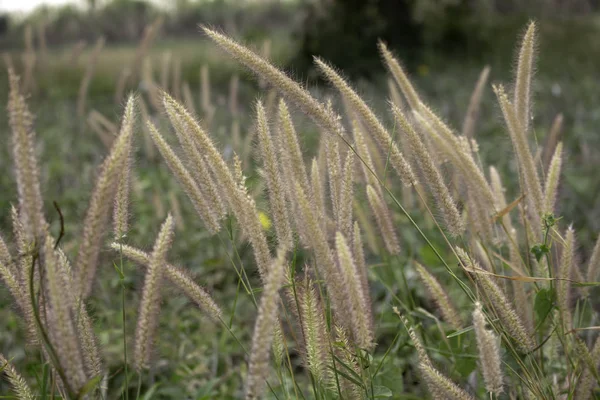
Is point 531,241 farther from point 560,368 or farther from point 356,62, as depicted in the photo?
point 356,62

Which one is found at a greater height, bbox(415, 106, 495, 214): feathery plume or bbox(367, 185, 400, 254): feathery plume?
bbox(415, 106, 495, 214): feathery plume

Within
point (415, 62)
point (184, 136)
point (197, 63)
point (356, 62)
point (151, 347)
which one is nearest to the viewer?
point (151, 347)

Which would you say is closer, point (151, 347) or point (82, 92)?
point (151, 347)

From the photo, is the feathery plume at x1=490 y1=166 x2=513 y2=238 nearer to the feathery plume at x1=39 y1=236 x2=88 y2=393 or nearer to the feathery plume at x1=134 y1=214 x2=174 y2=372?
the feathery plume at x1=134 y1=214 x2=174 y2=372

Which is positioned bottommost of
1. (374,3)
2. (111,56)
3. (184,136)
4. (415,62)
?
(111,56)

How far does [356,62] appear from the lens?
308 inches

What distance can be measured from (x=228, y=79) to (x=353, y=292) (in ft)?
26.3

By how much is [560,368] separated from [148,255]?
1113 mm

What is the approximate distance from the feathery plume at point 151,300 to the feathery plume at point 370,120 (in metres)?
0.41

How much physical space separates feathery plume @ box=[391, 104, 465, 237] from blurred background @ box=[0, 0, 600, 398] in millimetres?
217

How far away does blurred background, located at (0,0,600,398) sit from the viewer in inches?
118

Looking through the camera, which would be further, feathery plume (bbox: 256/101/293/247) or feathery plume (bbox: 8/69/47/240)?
feathery plume (bbox: 256/101/293/247)

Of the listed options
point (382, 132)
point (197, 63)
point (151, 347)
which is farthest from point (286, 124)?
point (197, 63)

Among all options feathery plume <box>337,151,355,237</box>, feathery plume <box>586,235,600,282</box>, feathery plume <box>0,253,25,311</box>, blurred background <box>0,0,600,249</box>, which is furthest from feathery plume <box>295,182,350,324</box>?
blurred background <box>0,0,600,249</box>
